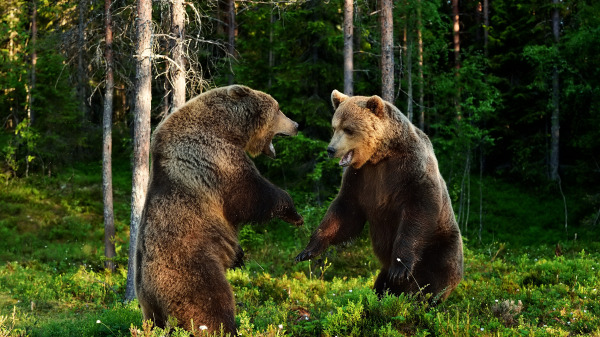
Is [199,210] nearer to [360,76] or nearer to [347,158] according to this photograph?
[347,158]

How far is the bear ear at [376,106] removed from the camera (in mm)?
5441

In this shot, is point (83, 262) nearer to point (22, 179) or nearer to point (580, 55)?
point (22, 179)

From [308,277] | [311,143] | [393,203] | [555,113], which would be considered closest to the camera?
[393,203]

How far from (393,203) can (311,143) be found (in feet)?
38.3

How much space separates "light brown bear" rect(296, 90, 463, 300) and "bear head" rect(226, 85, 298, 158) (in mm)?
590

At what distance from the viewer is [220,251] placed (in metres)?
4.90

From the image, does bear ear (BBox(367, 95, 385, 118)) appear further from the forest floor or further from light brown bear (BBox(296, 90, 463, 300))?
the forest floor

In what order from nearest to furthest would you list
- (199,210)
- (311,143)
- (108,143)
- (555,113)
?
(199,210), (311,143), (108,143), (555,113)

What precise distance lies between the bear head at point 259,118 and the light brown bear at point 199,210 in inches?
1.6

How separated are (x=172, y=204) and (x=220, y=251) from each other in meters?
0.58

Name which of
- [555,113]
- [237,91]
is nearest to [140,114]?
[237,91]

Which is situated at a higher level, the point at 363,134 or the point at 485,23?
the point at 485,23

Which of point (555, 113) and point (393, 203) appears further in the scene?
point (555, 113)

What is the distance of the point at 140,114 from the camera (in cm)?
1280
